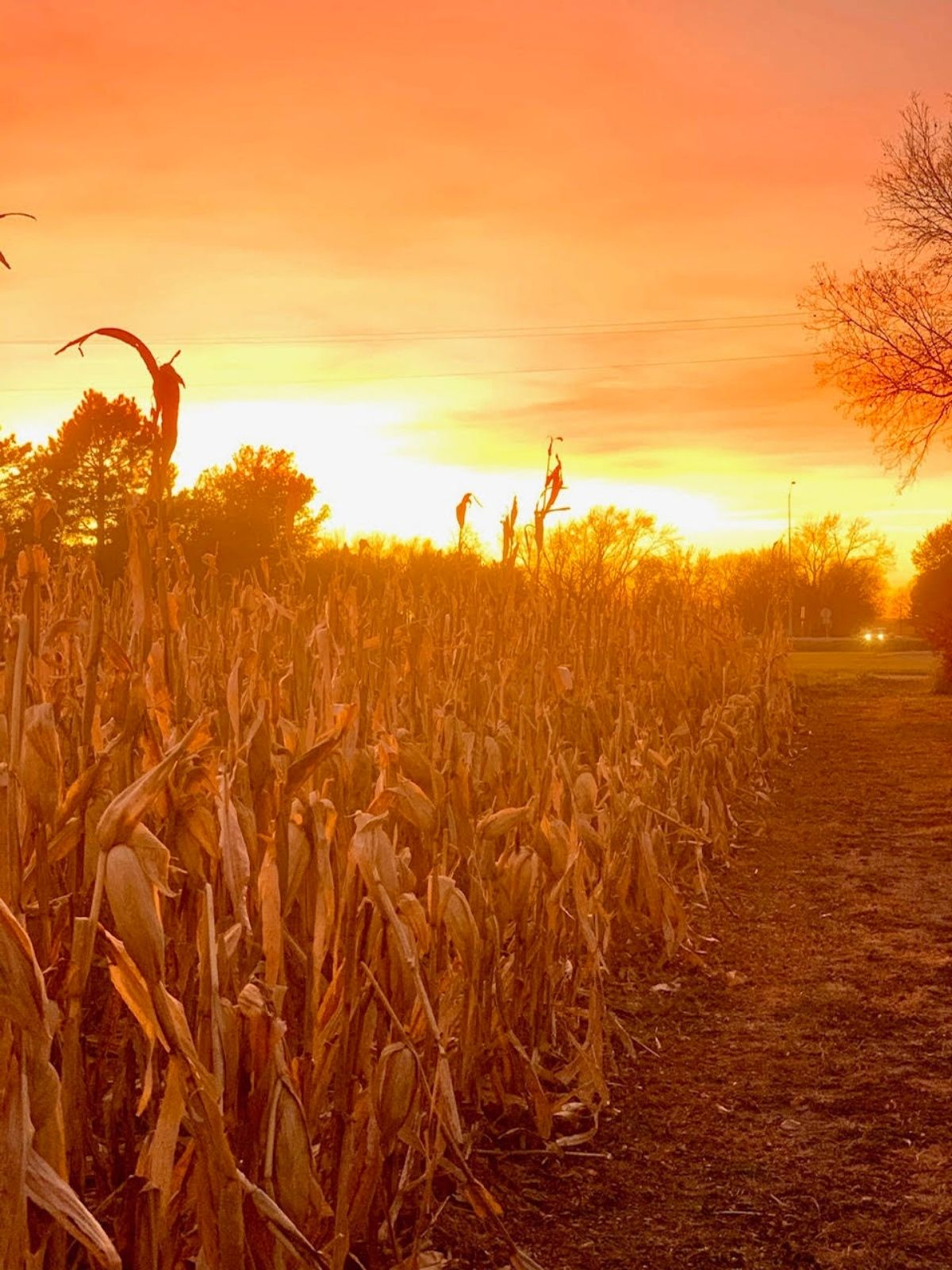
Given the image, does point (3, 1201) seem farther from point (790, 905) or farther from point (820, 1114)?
point (790, 905)

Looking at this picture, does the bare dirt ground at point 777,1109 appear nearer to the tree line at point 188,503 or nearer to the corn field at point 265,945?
the corn field at point 265,945

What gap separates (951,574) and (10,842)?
2496 cm

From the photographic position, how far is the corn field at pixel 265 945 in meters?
1.51

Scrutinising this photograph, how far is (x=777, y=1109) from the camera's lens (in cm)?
319

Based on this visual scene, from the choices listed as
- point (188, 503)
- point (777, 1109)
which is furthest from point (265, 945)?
point (188, 503)

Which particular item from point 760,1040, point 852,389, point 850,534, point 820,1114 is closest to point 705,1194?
point 820,1114

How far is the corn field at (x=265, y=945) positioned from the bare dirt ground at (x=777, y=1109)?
0.15 m

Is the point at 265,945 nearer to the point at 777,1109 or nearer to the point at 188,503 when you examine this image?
the point at 777,1109

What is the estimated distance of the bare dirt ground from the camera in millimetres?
2486

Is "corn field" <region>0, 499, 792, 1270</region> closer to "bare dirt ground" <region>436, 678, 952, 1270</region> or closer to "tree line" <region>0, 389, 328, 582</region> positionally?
"bare dirt ground" <region>436, 678, 952, 1270</region>

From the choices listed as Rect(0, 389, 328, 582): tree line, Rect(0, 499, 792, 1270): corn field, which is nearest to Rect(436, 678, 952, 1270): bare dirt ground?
Rect(0, 499, 792, 1270): corn field

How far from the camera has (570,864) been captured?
9.90ft

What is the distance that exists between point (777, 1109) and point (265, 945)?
1888mm

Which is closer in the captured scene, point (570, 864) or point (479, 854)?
point (479, 854)
